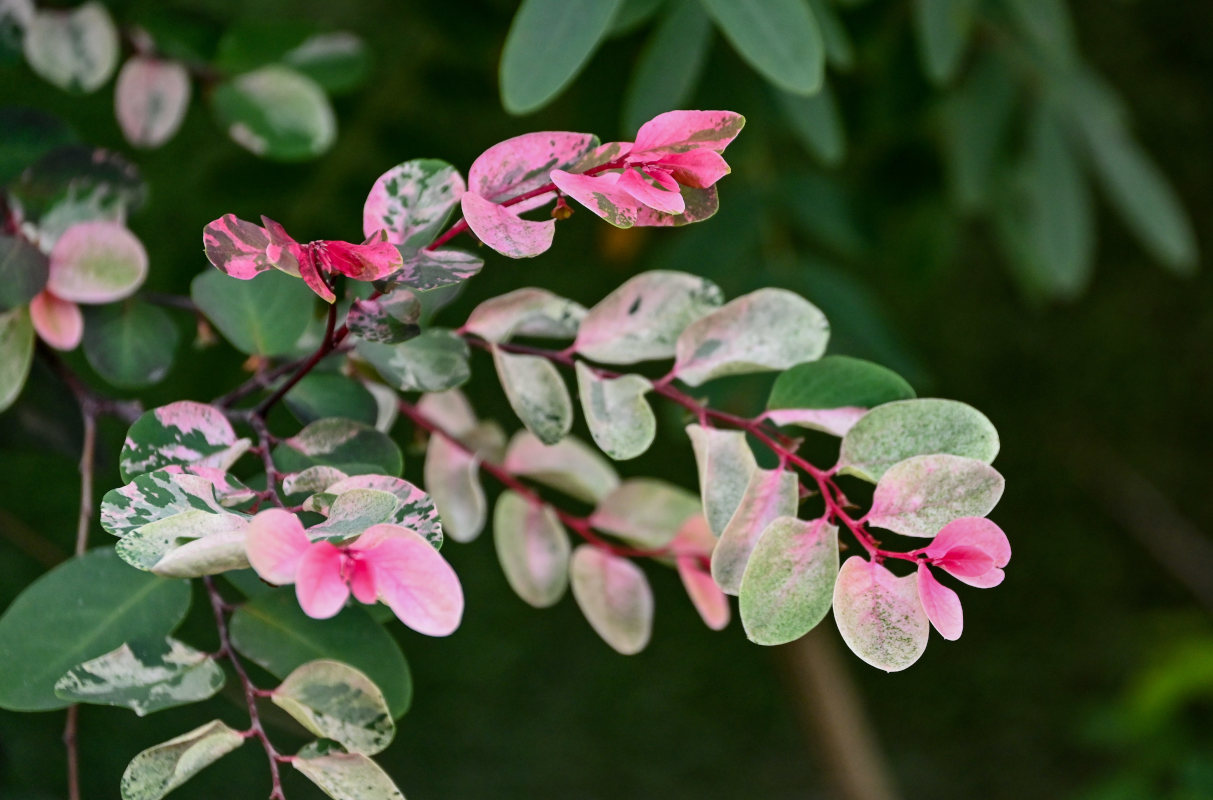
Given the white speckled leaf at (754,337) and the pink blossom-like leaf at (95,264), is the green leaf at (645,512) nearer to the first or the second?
the white speckled leaf at (754,337)

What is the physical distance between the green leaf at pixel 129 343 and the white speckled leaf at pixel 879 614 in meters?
0.27

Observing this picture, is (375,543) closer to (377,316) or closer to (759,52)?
(377,316)

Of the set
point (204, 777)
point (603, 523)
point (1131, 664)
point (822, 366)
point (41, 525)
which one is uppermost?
point (822, 366)

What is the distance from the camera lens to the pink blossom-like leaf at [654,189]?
0.82 feet

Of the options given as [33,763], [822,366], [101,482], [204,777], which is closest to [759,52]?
[822,366]

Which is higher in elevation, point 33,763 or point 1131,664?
point 33,763

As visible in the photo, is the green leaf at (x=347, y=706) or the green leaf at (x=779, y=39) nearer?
the green leaf at (x=347, y=706)

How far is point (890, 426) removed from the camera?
0.29 m

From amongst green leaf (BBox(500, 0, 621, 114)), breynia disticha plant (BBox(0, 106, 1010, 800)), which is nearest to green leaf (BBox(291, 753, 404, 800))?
breynia disticha plant (BBox(0, 106, 1010, 800))

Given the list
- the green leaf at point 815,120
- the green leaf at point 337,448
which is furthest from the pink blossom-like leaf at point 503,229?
the green leaf at point 815,120

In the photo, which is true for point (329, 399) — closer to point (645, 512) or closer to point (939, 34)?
point (645, 512)

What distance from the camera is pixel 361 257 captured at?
0.25 m

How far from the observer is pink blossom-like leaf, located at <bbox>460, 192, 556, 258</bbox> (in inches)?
10.1

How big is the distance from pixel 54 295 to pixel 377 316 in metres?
0.16
